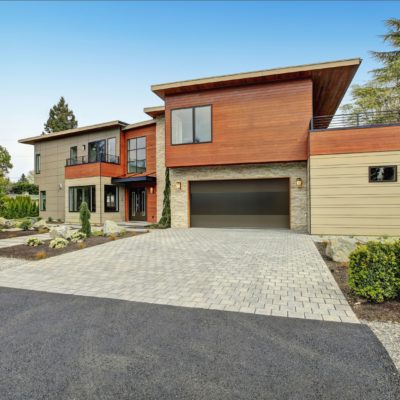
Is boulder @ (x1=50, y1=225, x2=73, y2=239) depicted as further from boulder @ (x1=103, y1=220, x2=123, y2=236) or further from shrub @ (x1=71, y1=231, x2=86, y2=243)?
boulder @ (x1=103, y1=220, x2=123, y2=236)

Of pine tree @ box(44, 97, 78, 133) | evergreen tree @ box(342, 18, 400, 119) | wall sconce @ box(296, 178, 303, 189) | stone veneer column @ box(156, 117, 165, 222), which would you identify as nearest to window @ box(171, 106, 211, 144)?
stone veneer column @ box(156, 117, 165, 222)

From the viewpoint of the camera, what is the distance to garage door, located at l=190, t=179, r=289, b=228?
13664 mm

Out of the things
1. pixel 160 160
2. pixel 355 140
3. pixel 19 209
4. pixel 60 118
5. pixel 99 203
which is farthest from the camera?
pixel 60 118

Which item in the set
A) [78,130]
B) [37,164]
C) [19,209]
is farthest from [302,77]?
[19,209]

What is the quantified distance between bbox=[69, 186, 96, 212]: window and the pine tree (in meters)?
37.1

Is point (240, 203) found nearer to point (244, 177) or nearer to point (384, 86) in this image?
point (244, 177)

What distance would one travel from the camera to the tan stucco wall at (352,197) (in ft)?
34.2

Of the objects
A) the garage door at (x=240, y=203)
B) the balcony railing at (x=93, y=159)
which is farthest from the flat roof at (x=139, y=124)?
the garage door at (x=240, y=203)

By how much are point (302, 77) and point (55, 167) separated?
66.7ft

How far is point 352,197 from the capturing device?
10828 mm

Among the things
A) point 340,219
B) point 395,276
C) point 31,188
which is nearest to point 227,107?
point 340,219

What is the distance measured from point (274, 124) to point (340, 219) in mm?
5446

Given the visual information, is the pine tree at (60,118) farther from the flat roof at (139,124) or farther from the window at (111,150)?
the flat roof at (139,124)

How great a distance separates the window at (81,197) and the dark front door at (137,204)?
260cm
